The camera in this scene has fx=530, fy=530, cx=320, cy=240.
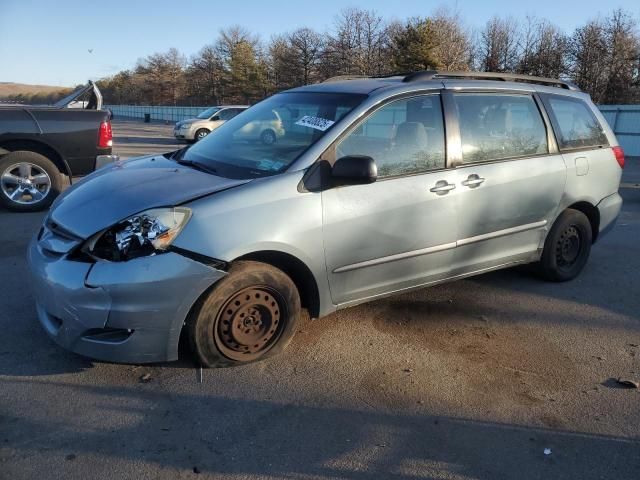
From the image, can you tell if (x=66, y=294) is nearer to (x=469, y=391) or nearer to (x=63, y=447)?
(x=63, y=447)

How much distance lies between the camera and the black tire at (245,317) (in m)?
3.11

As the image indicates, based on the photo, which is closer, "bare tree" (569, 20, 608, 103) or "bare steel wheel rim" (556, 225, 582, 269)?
"bare steel wheel rim" (556, 225, 582, 269)

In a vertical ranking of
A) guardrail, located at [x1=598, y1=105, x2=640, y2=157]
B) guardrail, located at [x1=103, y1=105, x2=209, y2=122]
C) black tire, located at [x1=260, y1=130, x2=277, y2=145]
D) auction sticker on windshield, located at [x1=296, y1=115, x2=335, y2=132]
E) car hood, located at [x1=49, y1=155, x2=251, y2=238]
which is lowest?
car hood, located at [x1=49, y1=155, x2=251, y2=238]

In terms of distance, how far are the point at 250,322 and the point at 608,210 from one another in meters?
3.88

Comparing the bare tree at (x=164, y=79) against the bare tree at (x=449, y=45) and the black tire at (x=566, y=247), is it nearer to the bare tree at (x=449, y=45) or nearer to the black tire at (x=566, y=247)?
the bare tree at (x=449, y=45)

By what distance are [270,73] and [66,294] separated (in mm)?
58061

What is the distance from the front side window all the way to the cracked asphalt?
1.25 m

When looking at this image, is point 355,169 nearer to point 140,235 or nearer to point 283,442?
A: point 140,235

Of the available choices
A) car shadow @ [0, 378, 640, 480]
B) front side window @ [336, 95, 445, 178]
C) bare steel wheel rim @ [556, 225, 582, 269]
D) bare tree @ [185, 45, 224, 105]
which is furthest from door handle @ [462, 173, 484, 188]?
bare tree @ [185, 45, 224, 105]

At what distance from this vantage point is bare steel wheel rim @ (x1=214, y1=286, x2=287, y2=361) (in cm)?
321

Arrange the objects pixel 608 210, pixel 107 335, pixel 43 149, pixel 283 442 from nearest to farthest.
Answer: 1. pixel 283 442
2. pixel 107 335
3. pixel 608 210
4. pixel 43 149

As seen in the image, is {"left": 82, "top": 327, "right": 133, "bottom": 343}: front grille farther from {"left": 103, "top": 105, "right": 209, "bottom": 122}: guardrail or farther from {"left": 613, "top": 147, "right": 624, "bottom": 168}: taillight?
{"left": 103, "top": 105, "right": 209, "bottom": 122}: guardrail

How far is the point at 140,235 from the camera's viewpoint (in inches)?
117

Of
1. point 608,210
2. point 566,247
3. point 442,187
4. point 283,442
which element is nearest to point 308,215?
point 442,187
